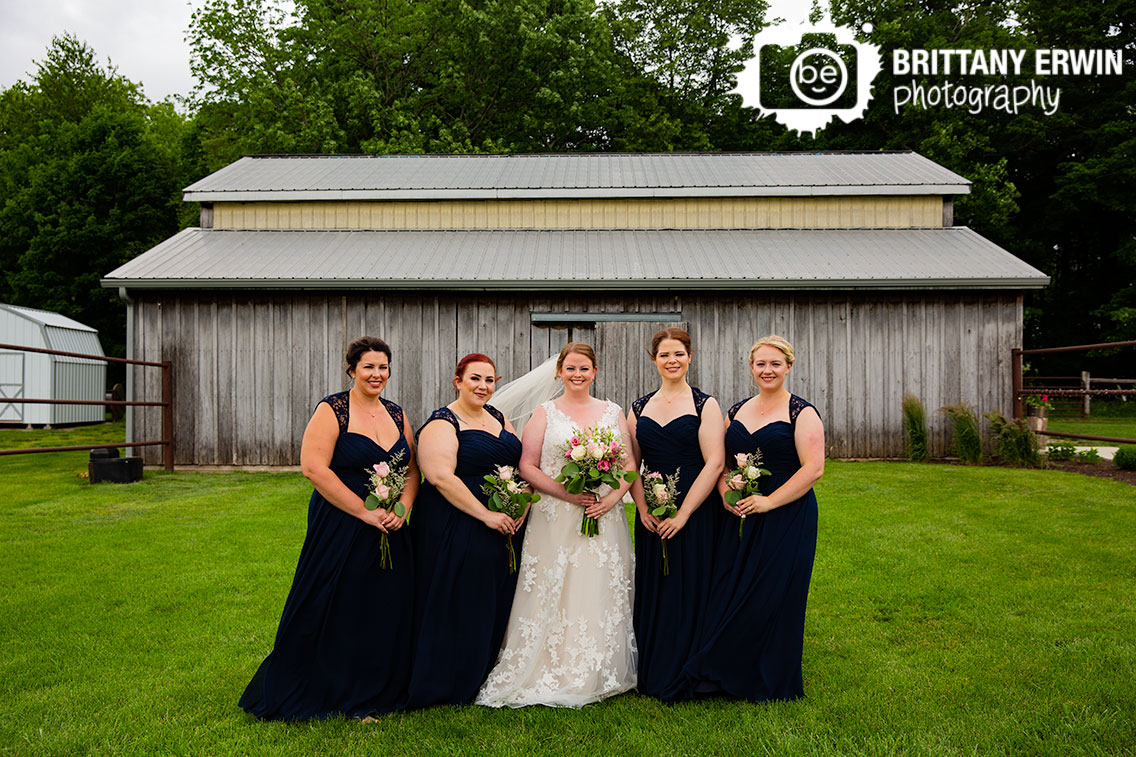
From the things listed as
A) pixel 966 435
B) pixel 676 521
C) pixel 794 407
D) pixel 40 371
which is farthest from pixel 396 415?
pixel 40 371

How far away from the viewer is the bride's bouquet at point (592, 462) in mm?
3990

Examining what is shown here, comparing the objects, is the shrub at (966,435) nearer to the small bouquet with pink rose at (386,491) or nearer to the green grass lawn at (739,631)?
the green grass lawn at (739,631)

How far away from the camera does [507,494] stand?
13.3ft

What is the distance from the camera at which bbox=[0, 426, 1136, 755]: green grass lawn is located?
364cm

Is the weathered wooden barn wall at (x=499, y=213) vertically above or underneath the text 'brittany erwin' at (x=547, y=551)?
above

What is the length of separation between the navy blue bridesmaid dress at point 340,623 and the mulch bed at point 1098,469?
34.5 feet

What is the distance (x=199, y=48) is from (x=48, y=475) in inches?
924

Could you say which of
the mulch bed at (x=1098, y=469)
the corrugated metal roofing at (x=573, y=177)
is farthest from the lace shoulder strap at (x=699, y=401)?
the corrugated metal roofing at (x=573, y=177)

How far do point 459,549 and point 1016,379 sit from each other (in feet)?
38.6

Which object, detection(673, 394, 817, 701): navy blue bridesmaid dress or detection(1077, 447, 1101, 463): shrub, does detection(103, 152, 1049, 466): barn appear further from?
detection(673, 394, 817, 701): navy blue bridesmaid dress

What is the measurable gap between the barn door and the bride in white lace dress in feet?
27.1

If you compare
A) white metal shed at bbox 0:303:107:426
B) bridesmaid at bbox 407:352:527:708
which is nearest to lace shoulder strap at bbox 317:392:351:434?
bridesmaid at bbox 407:352:527:708

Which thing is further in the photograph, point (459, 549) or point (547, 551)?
point (547, 551)

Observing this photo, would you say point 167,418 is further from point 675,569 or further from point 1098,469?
point 1098,469
